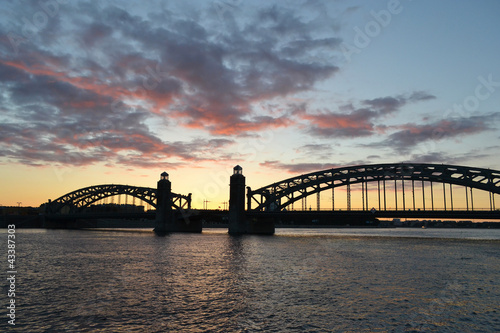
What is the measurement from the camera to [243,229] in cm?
10381

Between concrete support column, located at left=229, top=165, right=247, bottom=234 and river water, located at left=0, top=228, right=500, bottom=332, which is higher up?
concrete support column, located at left=229, top=165, right=247, bottom=234

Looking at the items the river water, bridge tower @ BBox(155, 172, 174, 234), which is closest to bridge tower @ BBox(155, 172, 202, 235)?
bridge tower @ BBox(155, 172, 174, 234)

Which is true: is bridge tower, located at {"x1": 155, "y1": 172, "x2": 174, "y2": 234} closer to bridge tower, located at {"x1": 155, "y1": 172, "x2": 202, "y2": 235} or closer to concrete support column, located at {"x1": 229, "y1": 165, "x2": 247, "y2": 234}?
bridge tower, located at {"x1": 155, "y1": 172, "x2": 202, "y2": 235}

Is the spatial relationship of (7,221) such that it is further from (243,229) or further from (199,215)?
(243,229)

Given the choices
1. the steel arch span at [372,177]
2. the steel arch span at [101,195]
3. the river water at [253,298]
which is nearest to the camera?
the river water at [253,298]

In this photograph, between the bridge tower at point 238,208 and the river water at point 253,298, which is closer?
the river water at point 253,298

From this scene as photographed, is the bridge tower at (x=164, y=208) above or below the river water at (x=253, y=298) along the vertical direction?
above

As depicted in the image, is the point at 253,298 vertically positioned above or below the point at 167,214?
below

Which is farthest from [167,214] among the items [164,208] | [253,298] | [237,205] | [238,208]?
[253,298]

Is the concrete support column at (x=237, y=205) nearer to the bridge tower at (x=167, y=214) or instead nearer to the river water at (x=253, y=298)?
the bridge tower at (x=167, y=214)

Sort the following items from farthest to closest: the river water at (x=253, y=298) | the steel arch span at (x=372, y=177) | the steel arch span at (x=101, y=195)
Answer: the steel arch span at (x=101, y=195) → the steel arch span at (x=372, y=177) → the river water at (x=253, y=298)

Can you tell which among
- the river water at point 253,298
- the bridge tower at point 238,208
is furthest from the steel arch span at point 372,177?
the river water at point 253,298

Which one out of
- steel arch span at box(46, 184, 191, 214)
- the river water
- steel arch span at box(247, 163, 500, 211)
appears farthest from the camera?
steel arch span at box(46, 184, 191, 214)

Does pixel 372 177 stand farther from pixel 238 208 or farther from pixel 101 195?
pixel 101 195
